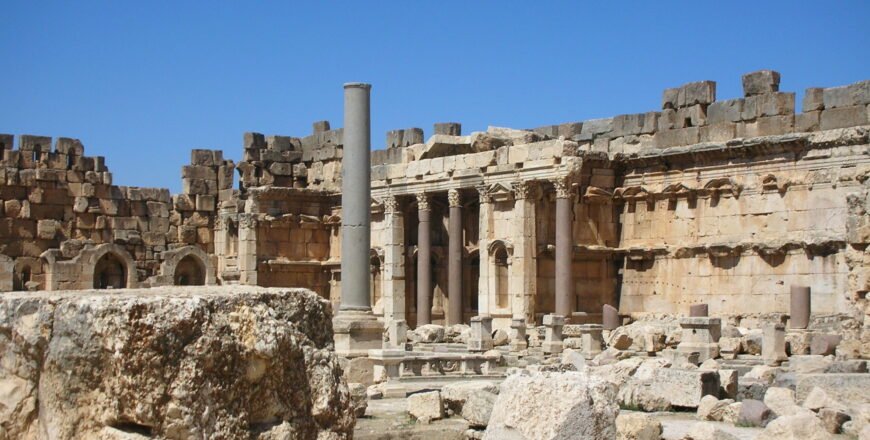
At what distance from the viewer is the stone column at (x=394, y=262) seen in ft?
103

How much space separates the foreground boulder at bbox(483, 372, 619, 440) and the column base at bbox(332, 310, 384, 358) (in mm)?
9388

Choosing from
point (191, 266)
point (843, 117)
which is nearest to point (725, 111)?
point (843, 117)

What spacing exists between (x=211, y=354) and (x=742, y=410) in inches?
333

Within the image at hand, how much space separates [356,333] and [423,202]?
12468 mm

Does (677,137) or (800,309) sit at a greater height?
(677,137)

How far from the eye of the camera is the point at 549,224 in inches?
1117

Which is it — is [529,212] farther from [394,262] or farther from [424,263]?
[394,262]

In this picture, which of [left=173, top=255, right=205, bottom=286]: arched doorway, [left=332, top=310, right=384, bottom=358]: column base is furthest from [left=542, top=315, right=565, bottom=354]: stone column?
[left=173, top=255, right=205, bottom=286]: arched doorway

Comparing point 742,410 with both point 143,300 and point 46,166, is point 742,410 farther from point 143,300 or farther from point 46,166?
point 46,166

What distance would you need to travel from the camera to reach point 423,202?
101ft

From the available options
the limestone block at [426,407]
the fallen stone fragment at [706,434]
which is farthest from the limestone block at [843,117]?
the fallen stone fragment at [706,434]

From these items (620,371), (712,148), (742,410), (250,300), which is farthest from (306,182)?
(250,300)

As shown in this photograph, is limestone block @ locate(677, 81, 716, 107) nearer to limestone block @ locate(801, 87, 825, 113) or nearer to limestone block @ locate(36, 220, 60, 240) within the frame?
limestone block @ locate(801, 87, 825, 113)

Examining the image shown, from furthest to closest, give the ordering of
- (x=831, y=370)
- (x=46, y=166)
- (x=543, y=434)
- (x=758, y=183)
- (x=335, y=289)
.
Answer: (x=335, y=289), (x=46, y=166), (x=758, y=183), (x=831, y=370), (x=543, y=434)
